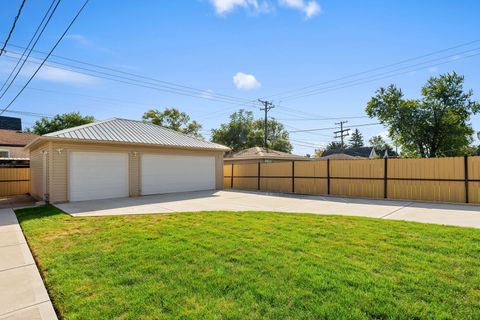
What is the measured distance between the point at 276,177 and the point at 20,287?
1282 centimetres

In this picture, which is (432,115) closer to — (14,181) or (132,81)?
(132,81)

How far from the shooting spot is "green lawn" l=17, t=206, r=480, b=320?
268cm

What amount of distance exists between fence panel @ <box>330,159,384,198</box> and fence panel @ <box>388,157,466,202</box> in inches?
17.9

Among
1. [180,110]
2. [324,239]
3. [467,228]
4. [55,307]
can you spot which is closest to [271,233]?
[324,239]

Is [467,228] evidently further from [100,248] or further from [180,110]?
[180,110]

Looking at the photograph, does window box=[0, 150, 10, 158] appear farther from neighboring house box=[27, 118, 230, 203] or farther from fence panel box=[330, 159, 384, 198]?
fence panel box=[330, 159, 384, 198]

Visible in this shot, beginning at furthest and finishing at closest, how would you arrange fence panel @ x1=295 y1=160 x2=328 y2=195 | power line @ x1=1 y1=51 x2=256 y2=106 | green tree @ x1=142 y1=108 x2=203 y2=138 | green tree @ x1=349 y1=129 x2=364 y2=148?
green tree @ x1=349 y1=129 x2=364 y2=148 → green tree @ x1=142 y1=108 x2=203 y2=138 → power line @ x1=1 y1=51 x2=256 y2=106 → fence panel @ x1=295 y1=160 x2=328 y2=195

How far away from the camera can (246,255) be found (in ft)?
13.6

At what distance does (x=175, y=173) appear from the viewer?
47.5 feet

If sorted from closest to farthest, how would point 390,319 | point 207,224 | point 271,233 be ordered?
point 390,319
point 271,233
point 207,224

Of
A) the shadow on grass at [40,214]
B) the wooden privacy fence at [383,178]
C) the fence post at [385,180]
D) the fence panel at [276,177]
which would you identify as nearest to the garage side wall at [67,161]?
the shadow on grass at [40,214]

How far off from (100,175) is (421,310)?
1197 centimetres

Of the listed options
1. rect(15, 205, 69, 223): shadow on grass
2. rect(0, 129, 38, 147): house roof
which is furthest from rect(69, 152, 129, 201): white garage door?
rect(0, 129, 38, 147): house roof

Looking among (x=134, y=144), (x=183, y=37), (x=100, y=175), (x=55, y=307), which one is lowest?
(x=55, y=307)
